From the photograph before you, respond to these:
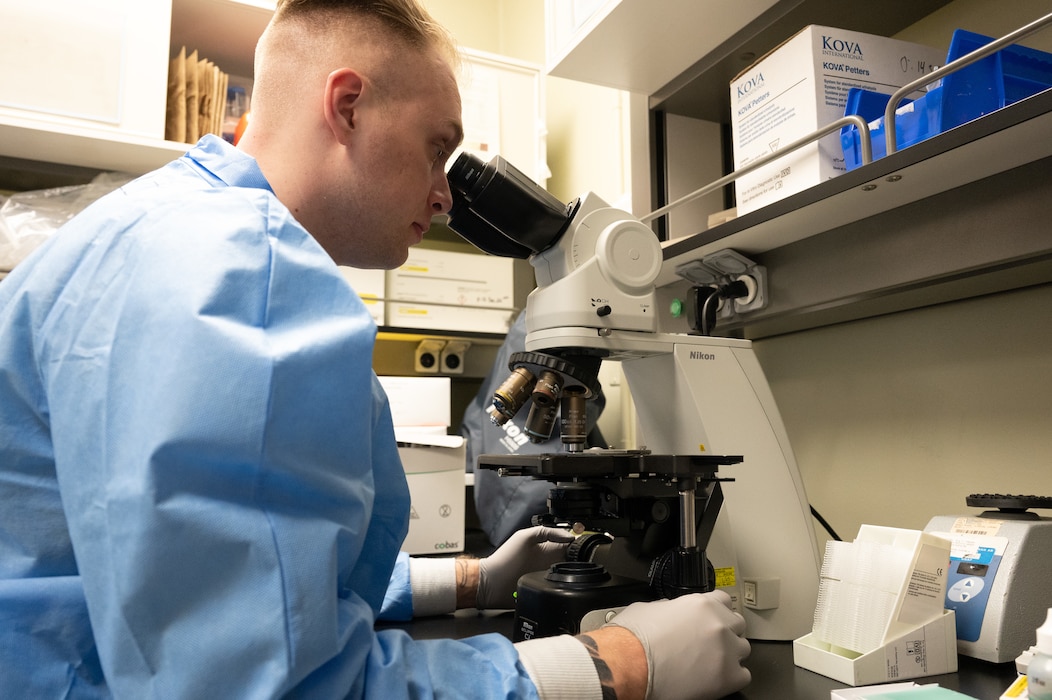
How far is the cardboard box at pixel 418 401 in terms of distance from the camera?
6.18 ft

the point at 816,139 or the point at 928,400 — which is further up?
the point at 816,139

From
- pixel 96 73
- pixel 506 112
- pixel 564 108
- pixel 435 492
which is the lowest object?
pixel 435 492

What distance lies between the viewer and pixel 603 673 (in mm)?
670

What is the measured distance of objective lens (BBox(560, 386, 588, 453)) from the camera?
3.07ft

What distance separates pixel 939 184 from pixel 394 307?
1425 mm

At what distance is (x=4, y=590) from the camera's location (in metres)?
0.56

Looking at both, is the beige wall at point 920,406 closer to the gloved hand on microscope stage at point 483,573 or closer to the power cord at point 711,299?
the power cord at point 711,299

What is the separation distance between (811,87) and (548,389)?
63 centimetres

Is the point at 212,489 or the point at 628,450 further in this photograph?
the point at 628,450

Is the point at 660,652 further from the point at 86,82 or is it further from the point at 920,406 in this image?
the point at 86,82

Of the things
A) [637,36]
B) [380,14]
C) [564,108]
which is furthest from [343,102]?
[564,108]

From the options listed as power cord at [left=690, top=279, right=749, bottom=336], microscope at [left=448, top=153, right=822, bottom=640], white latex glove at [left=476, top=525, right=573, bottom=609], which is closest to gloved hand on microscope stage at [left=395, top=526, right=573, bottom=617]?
white latex glove at [left=476, top=525, right=573, bottom=609]

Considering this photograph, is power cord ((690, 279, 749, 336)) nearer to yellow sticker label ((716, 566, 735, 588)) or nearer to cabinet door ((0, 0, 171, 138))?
yellow sticker label ((716, 566, 735, 588))

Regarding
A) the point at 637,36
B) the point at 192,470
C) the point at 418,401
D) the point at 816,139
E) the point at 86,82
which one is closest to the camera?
the point at 192,470
